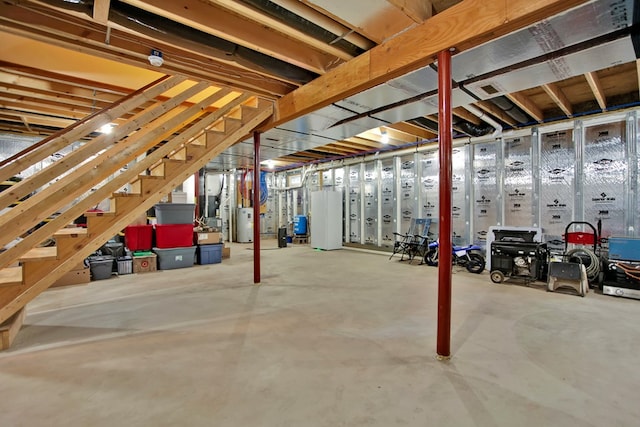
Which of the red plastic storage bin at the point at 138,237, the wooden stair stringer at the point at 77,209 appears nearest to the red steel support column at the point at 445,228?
the wooden stair stringer at the point at 77,209

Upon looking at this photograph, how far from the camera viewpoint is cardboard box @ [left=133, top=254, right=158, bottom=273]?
530 cm

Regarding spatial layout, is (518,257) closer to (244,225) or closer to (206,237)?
(206,237)

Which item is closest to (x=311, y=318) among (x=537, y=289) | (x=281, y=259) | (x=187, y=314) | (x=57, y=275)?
(x=187, y=314)

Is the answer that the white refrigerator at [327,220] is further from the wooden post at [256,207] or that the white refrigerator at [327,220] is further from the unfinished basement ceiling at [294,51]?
the unfinished basement ceiling at [294,51]

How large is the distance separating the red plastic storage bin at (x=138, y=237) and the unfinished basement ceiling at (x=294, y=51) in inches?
87.8

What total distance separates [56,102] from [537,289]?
24.1 ft

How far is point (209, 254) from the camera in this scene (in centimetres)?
621

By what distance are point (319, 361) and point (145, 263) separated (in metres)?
4.50

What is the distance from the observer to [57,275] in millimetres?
2635

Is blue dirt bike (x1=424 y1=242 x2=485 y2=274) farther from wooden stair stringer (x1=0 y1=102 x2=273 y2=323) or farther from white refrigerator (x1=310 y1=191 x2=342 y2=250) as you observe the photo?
wooden stair stringer (x1=0 y1=102 x2=273 y2=323)

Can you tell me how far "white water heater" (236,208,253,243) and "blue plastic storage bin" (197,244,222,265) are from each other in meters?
3.62

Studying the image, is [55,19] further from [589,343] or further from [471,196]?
[471,196]

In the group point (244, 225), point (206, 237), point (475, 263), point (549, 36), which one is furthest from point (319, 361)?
point (244, 225)

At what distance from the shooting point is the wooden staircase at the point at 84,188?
2.51 meters
